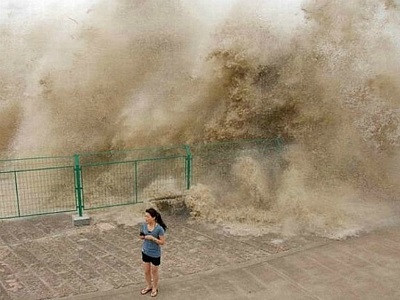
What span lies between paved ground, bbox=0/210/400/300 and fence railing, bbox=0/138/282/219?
0.90 meters

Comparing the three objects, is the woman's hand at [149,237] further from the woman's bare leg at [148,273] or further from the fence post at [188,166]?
the fence post at [188,166]

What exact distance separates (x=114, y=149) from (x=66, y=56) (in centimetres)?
355

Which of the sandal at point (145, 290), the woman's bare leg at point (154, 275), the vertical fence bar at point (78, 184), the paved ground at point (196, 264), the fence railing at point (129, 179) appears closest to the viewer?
the woman's bare leg at point (154, 275)

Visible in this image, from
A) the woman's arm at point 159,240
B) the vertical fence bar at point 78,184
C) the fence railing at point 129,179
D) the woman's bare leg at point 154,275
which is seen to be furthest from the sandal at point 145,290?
the fence railing at point 129,179

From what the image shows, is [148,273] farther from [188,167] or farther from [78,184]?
[188,167]

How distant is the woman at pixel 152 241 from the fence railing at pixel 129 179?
3247mm

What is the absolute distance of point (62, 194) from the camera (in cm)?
973

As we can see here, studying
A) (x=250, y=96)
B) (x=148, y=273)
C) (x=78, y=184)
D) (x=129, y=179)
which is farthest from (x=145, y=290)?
(x=250, y=96)

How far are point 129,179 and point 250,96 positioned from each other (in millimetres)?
3293

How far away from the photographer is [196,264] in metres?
7.00

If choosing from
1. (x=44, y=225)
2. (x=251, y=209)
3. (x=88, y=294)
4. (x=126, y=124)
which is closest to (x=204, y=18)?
(x=126, y=124)

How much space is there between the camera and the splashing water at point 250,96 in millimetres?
9539

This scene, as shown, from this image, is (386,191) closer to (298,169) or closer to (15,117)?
(298,169)

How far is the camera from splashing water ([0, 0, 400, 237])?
376 inches
